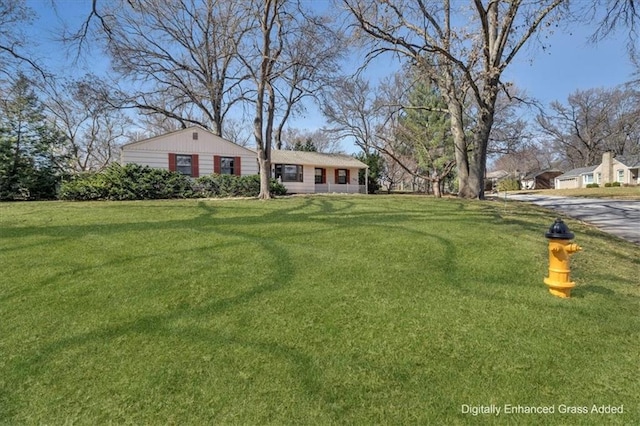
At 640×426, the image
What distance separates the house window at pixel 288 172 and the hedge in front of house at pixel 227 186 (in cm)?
572

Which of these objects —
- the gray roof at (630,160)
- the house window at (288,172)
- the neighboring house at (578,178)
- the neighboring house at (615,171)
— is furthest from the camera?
the neighboring house at (578,178)

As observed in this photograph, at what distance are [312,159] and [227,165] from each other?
7.89 m

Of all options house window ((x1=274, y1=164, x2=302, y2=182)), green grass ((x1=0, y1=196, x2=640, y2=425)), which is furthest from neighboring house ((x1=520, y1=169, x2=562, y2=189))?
green grass ((x1=0, y1=196, x2=640, y2=425))

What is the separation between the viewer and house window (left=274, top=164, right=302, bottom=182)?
77.0 feet

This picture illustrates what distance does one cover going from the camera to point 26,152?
13.9m

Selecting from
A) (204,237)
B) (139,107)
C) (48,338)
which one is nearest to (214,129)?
(139,107)

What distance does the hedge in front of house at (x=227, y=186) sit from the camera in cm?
1631

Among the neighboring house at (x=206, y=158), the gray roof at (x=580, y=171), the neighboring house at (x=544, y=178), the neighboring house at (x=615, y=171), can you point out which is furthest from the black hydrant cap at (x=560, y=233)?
the neighboring house at (x=544, y=178)

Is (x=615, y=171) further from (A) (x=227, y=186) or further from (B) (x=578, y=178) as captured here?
(A) (x=227, y=186)

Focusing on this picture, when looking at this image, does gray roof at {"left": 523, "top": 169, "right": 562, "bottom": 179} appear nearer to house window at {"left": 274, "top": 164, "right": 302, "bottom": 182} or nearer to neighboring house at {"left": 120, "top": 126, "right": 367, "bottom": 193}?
neighboring house at {"left": 120, "top": 126, "right": 367, "bottom": 193}

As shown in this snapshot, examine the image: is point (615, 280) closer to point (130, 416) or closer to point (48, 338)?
point (130, 416)

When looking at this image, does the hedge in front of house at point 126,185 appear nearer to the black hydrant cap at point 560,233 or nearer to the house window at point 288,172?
the house window at point 288,172

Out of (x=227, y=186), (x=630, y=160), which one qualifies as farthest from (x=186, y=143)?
(x=630, y=160)

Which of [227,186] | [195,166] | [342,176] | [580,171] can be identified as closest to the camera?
[227,186]
